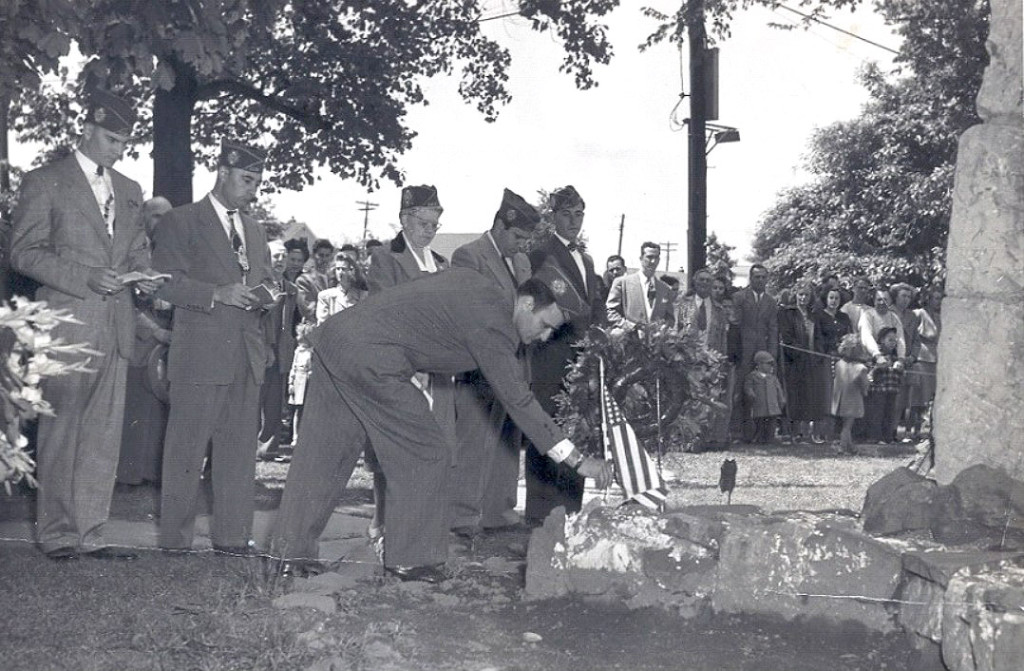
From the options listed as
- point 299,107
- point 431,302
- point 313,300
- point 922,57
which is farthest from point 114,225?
point 922,57

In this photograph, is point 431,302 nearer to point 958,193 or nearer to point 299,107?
point 958,193

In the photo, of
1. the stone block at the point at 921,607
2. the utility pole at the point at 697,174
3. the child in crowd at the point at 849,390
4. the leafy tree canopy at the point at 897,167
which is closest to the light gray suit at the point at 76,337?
the stone block at the point at 921,607

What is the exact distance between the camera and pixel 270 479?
1070 centimetres

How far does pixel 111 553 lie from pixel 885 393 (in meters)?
11.0

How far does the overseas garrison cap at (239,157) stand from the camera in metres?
7.36

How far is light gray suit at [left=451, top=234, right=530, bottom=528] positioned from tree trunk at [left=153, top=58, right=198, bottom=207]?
198 inches

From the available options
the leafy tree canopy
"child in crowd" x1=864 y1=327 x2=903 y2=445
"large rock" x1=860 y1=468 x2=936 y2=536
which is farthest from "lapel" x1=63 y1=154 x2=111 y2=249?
"child in crowd" x1=864 y1=327 x2=903 y2=445

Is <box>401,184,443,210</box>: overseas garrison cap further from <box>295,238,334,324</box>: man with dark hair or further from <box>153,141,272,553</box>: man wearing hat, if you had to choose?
<box>295,238,334,324</box>: man with dark hair

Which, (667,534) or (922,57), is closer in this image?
(667,534)

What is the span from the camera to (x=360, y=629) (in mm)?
5418

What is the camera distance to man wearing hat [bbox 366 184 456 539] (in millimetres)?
8125

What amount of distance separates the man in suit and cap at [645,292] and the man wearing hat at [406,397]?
5.81 metres

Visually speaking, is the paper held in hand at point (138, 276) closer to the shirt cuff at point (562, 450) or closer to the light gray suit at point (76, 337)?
the light gray suit at point (76, 337)

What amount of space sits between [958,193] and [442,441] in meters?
2.65
